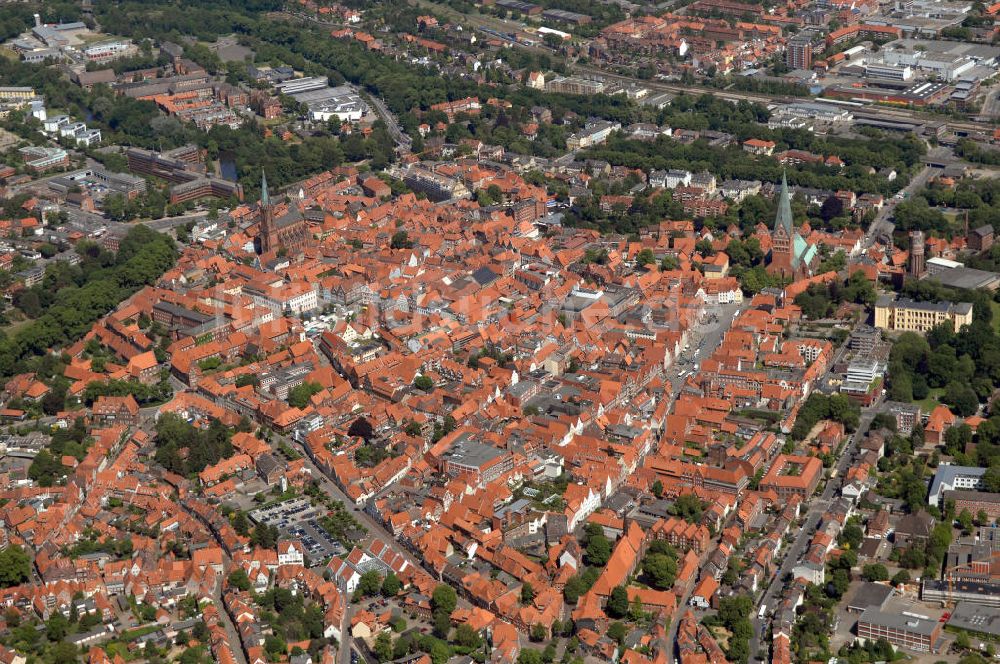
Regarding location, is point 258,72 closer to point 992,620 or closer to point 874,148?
point 874,148

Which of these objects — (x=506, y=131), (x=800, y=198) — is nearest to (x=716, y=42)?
(x=506, y=131)

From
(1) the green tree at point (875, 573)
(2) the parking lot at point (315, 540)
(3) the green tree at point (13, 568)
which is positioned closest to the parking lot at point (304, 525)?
(2) the parking lot at point (315, 540)

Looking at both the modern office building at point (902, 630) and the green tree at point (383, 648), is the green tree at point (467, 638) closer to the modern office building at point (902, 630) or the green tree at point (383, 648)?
the green tree at point (383, 648)

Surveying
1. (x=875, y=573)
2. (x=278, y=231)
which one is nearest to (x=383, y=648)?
(x=875, y=573)

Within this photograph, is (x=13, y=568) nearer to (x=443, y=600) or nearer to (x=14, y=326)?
(x=443, y=600)

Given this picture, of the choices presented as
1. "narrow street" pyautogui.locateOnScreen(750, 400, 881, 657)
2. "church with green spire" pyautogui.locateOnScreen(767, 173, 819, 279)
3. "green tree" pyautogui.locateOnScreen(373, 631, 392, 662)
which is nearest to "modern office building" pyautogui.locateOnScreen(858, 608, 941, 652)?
"narrow street" pyautogui.locateOnScreen(750, 400, 881, 657)

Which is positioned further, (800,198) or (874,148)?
(874,148)

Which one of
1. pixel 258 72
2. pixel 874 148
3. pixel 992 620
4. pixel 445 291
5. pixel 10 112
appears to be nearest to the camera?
pixel 992 620
